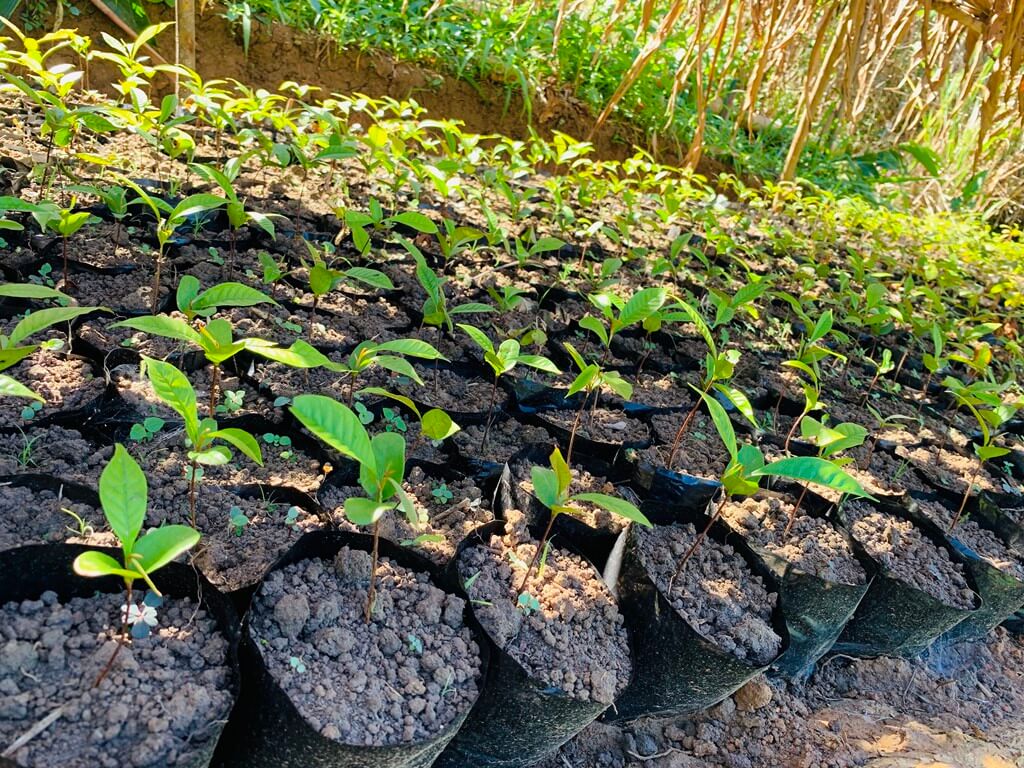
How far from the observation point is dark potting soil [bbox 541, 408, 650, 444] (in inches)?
69.2

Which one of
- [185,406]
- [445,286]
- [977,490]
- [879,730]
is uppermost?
[185,406]

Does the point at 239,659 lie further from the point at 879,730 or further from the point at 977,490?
the point at 977,490

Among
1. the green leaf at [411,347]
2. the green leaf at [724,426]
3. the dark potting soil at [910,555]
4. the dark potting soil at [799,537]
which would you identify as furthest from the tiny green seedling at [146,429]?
the dark potting soil at [910,555]

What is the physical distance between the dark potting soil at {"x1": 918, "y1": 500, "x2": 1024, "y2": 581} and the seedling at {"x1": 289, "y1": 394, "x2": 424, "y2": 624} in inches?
59.0

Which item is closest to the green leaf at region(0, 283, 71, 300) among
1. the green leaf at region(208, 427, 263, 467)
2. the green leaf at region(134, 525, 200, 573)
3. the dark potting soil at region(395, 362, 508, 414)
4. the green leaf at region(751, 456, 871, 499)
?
the green leaf at region(208, 427, 263, 467)

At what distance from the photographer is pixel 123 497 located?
84 cm

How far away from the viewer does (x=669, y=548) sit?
1.44m

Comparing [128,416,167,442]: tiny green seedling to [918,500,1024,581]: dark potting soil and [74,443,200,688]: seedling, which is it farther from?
[918,500,1024,581]: dark potting soil

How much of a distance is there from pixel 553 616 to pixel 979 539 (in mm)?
1366

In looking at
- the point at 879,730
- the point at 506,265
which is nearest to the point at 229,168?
the point at 506,265

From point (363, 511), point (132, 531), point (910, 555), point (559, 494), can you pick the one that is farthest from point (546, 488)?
point (910, 555)

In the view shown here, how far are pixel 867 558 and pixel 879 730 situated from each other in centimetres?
37

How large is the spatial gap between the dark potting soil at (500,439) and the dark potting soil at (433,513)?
0.12 metres

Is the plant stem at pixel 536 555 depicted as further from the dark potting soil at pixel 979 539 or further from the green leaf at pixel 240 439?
the dark potting soil at pixel 979 539
